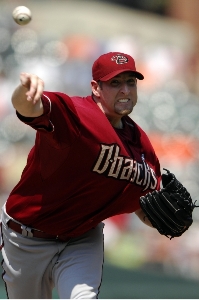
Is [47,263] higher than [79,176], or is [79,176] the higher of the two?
[79,176]

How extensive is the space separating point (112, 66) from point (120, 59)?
0.23 ft

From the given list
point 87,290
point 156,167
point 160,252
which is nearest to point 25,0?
point 160,252

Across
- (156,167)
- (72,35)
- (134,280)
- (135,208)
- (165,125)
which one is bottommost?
(134,280)

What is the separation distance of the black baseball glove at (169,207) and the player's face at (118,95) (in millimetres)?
451

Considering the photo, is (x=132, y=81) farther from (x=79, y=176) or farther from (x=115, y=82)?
(x=79, y=176)

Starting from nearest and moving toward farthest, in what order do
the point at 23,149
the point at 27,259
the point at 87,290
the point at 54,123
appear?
the point at 54,123, the point at 87,290, the point at 27,259, the point at 23,149

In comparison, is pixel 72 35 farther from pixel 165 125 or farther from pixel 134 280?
pixel 134 280

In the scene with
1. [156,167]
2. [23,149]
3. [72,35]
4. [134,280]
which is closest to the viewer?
[156,167]

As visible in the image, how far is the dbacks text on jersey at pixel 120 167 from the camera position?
3.23m

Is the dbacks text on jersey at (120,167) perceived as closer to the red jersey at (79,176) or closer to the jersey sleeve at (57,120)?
the red jersey at (79,176)

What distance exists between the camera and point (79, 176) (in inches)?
127

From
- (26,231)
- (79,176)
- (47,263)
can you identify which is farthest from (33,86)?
(47,263)

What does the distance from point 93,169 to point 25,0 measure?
5.80m

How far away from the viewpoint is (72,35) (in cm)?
838
